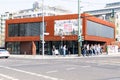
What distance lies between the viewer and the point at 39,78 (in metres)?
17.0

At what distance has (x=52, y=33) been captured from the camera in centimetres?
6141

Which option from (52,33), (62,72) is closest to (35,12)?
(52,33)

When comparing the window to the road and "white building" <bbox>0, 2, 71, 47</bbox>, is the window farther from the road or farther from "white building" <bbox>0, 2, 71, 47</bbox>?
"white building" <bbox>0, 2, 71, 47</bbox>

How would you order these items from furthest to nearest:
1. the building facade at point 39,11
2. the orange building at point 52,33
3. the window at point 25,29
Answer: the building facade at point 39,11, the window at point 25,29, the orange building at point 52,33

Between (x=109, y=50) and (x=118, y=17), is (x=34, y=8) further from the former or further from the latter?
(x=109, y=50)

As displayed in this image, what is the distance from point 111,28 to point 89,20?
17.4 m

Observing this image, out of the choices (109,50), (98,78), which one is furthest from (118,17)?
(98,78)

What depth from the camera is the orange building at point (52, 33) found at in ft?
194

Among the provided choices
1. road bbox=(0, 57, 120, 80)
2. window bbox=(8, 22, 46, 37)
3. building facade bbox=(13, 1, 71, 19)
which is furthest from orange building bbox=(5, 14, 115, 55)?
building facade bbox=(13, 1, 71, 19)

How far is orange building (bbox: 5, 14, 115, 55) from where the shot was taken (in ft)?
194

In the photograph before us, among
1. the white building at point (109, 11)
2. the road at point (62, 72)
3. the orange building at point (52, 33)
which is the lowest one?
the road at point (62, 72)

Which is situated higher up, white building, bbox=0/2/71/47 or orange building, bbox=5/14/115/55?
white building, bbox=0/2/71/47

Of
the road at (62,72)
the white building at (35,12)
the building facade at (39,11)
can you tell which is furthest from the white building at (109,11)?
the road at (62,72)

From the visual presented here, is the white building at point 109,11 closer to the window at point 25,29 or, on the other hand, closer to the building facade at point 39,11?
the building facade at point 39,11
